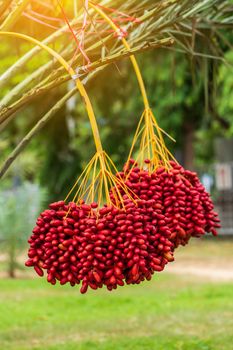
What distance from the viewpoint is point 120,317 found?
1186cm

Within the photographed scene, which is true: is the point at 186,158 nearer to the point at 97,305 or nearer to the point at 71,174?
the point at 71,174

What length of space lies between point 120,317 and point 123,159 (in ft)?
42.1

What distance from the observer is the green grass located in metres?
9.16

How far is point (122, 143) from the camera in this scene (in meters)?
24.8

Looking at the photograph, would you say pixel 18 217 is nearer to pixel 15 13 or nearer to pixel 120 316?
pixel 120 316

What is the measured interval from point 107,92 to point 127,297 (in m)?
11.2

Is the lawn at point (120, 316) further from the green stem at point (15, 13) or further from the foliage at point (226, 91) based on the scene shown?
the foliage at point (226, 91)

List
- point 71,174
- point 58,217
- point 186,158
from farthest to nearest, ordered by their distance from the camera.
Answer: point 186,158 → point 71,174 → point 58,217

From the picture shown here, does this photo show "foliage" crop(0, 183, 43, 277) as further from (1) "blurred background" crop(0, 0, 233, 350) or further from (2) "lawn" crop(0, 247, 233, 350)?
(2) "lawn" crop(0, 247, 233, 350)

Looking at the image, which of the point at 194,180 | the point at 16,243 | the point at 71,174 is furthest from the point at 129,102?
the point at 194,180

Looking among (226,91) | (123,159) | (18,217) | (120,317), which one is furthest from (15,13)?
(123,159)

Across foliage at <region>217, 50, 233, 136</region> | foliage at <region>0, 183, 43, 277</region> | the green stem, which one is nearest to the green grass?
foliage at <region>0, 183, 43, 277</region>

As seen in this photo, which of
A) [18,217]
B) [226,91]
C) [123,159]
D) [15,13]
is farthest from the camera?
[123,159]

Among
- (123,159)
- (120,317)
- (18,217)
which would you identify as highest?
(123,159)
